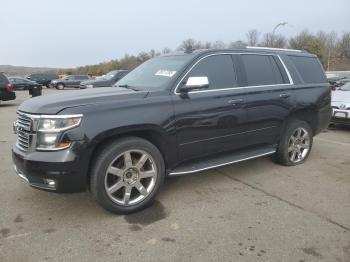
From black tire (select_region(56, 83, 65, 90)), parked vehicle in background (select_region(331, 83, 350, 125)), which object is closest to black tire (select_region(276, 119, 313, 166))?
parked vehicle in background (select_region(331, 83, 350, 125))

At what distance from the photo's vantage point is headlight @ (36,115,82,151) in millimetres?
3510

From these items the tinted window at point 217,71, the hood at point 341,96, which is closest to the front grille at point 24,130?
the tinted window at point 217,71

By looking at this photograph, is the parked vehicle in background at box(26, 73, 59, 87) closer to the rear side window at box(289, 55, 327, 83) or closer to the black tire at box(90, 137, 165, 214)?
the rear side window at box(289, 55, 327, 83)

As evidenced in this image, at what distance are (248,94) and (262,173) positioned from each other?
131cm

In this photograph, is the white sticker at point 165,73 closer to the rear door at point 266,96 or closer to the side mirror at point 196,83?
the side mirror at point 196,83

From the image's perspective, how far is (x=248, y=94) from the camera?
4859 mm

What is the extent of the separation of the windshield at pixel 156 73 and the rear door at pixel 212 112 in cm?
19

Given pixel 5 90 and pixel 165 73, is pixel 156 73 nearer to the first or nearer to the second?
pixel 165 73

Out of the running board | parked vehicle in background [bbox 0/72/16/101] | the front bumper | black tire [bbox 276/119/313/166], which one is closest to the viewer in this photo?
the front bumper

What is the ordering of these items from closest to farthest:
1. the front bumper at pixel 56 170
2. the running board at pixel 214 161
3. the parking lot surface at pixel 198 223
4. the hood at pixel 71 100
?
the parking lot surface at pixel 198 223, the front bumper at pixel 56 170, the hood at pixel 71 100, the running board at pixel 214 161

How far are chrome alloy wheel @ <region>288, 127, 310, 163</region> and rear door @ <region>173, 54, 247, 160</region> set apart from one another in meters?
1.27

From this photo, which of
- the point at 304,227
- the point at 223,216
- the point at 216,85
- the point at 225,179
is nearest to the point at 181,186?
the point at 225,179

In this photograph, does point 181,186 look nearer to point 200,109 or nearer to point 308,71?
point 200,109

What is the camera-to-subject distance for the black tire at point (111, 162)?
3.66 m
